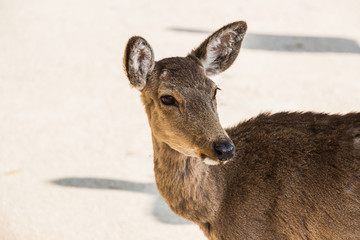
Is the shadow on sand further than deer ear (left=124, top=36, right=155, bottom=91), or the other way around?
the shadow on sand

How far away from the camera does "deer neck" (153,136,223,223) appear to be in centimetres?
391

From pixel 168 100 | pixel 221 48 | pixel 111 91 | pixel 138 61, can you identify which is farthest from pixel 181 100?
pixel 111 91

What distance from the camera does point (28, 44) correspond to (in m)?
9.77

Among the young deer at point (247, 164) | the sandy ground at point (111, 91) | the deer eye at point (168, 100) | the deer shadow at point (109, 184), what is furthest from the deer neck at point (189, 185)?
the deer shadow at point (109, 184)

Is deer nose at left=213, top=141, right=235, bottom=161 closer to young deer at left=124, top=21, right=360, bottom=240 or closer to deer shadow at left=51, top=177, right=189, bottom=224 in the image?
young deer at left=124, top=21, right=360, bottom=240

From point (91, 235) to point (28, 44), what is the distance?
5398mm

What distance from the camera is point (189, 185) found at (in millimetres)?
3910

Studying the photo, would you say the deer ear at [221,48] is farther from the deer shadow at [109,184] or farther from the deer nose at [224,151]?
the deer shadow at [109,184]

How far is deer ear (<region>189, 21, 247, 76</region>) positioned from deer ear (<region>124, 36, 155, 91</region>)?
413mm

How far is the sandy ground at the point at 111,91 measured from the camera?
18.6 feet

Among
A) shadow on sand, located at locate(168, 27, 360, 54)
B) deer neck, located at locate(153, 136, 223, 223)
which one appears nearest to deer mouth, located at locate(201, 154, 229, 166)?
deer neck, located at locate(153, 136, 223, 223)

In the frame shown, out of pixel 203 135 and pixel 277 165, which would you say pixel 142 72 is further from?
pixel 277 165

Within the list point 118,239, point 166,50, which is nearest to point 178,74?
point 118,239

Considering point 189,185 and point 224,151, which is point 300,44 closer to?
point 189,185
